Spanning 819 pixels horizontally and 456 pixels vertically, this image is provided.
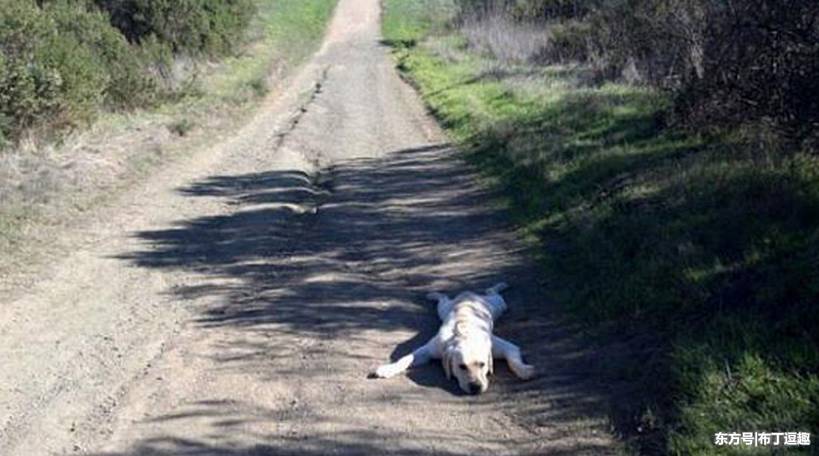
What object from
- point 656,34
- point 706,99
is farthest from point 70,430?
point 656,34

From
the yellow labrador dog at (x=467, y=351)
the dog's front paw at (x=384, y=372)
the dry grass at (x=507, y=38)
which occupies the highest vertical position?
the yellow labrador dog at (x=467, y=351)

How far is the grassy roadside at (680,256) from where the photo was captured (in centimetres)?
578

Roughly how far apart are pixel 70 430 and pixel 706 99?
8133mm

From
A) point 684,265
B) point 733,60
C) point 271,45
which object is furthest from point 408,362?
point 271,45

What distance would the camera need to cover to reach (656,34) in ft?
50.3

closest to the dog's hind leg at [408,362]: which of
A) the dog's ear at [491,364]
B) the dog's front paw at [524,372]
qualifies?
the dog's ear at [491,364]

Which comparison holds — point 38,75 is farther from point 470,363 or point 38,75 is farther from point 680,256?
point 470,363

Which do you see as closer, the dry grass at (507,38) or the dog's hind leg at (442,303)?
the dog's hind leg at (442,303)

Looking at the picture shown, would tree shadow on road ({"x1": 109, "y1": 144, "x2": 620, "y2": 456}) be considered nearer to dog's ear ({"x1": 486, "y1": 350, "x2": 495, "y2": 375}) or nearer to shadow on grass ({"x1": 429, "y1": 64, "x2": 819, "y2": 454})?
dog's ear ({"x1": 486, "y1": 350, "x2": 495, "y2": 375})

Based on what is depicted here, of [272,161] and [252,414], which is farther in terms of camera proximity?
[272,161]

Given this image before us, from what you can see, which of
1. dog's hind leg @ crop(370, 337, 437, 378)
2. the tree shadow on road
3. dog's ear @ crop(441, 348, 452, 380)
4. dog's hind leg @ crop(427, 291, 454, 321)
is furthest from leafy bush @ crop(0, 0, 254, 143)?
dog's ear @ crop(441, 348, 452, 380)

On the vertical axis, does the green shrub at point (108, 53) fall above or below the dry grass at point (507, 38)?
above

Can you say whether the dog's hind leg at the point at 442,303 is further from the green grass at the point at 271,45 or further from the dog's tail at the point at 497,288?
the green grass at the point at 271,45

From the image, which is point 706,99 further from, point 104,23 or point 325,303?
point 104,23
